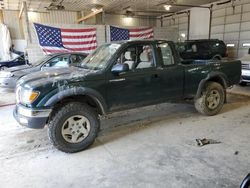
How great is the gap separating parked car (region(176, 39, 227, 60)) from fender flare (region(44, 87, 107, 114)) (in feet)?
31.8

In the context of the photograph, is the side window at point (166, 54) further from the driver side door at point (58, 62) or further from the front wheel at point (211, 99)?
the driver side door at point (58, 62)

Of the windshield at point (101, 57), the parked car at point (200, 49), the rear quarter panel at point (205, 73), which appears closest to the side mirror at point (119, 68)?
the windshield at point (101, 57)

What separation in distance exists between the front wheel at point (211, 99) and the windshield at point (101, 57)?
2.30m

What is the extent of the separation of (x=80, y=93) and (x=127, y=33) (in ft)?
32.8

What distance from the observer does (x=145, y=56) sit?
4320 millimetres

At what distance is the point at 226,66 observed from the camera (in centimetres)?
526

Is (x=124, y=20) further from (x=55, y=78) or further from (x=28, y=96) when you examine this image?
(x=28, y=96)

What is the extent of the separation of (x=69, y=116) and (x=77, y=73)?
72cm

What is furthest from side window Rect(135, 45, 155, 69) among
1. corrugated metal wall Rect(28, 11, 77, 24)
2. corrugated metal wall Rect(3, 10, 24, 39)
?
corrugated metal wall Rect(3, 10, 24, 39)

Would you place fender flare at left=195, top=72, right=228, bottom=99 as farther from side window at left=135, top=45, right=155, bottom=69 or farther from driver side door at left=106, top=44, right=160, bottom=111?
side window at left=135, top=45, right=155, bottom=69

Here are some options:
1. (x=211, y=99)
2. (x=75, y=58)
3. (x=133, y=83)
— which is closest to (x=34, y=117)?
(x=133, y=83)

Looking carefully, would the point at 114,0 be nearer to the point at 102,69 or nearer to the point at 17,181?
the point at 102,69

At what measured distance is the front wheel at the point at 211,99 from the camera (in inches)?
198

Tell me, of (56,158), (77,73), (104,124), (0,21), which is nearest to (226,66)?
(104,124)
